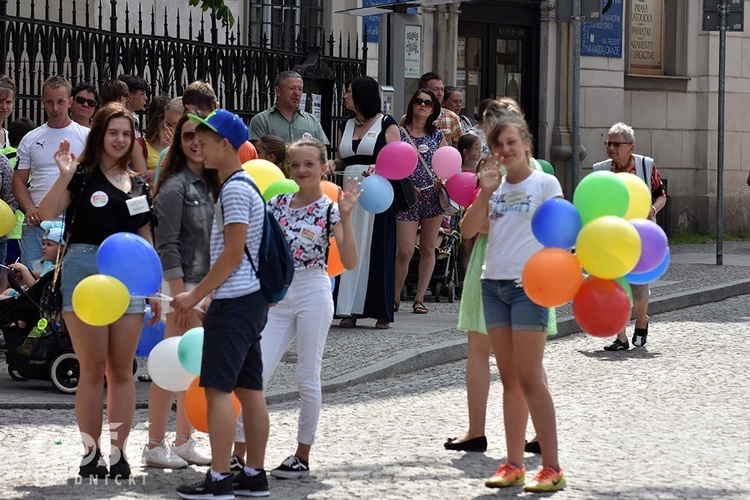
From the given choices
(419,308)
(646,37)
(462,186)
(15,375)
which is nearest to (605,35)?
(646,37)

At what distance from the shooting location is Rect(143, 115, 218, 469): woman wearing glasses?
6.86 meters

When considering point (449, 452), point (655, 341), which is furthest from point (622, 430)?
point (655, 341)

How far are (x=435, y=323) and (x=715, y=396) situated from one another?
3.83 m

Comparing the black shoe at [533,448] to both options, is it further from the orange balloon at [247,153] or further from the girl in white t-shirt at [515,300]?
the orange balloon at [247,153]

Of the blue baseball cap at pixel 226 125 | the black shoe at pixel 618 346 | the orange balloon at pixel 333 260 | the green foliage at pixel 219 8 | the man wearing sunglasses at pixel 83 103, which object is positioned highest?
the green foliage at pixel 219 8

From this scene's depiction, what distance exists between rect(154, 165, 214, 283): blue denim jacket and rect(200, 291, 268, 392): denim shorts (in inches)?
28.8

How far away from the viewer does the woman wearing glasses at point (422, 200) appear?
41.3 feet

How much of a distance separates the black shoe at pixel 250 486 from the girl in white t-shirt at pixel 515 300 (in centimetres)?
103

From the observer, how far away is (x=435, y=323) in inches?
495

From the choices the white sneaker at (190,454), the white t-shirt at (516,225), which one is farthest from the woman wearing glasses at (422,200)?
the white t-shirt at (516,225)

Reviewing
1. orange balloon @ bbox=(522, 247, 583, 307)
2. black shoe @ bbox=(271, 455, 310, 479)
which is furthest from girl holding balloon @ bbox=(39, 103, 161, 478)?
orange balloon @ bbox=(522, 247, 583, 307)

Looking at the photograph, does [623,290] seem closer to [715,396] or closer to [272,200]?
[272,200]

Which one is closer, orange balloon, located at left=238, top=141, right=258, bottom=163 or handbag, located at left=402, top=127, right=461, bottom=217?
orange balloon, located at left=238, top=141, right=258, bottom=163

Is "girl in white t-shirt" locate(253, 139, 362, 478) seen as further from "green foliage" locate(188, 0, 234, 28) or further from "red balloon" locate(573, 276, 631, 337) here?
"green foliage" locate(188, 0, 234, 28)
